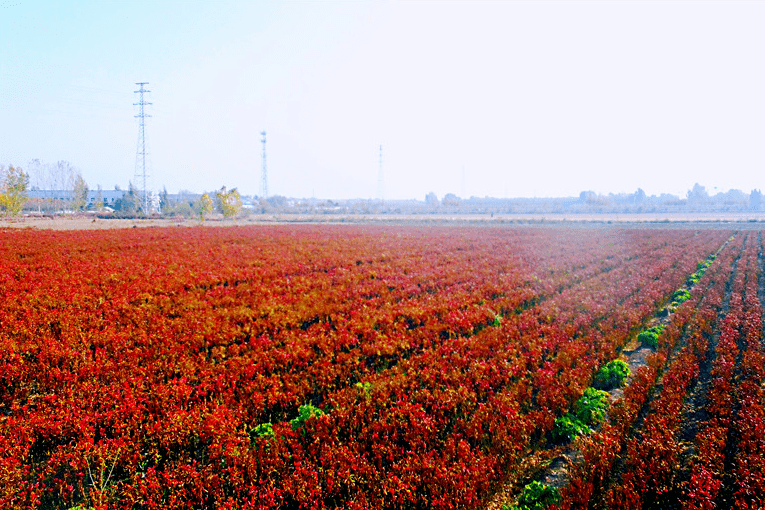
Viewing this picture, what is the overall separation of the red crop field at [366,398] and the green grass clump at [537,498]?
0.03m

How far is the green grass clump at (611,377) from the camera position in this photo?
24.2ft

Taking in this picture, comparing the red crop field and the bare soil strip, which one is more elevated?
the red crop field

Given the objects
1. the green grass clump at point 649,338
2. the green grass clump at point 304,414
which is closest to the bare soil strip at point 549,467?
the green grass clump at point 304,414

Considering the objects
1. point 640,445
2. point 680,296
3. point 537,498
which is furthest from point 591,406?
point 680,296

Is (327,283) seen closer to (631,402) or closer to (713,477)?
(631,402)

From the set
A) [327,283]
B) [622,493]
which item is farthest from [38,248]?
[622,493]

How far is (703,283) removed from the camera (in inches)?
634

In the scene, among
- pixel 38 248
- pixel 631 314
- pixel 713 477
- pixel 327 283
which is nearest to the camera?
pixel 713 477

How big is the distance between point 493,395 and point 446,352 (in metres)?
1.79

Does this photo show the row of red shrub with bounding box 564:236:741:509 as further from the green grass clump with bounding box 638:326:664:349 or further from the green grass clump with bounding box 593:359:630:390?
the green grass clump with bounding box 638:326:664:349

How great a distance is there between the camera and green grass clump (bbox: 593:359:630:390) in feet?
24.2

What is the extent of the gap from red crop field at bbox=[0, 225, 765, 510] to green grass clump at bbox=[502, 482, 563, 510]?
0.08 feet

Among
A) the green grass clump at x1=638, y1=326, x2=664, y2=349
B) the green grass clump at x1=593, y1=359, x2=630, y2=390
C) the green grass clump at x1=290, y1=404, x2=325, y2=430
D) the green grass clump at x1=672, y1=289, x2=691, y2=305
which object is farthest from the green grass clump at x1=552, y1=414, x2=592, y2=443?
the green grass clump at x1=672, y1=289, x2=691, y2=305

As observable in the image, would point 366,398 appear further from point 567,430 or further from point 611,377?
point 611,377
